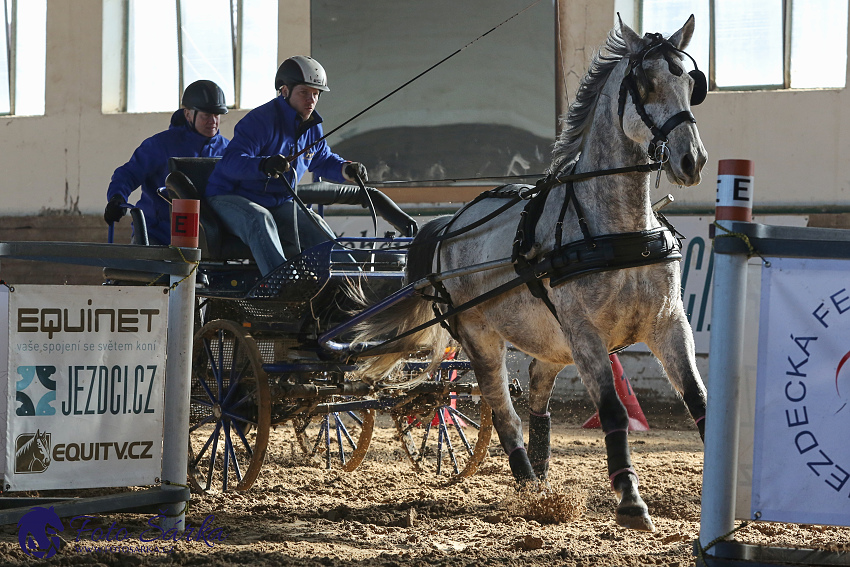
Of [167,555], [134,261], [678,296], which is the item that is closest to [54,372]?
[134,261]

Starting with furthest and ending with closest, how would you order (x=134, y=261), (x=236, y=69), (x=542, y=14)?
(x=236, y=69), (x=542, y=14), (x=134, y=261)

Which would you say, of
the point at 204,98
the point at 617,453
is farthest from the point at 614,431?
the point at 204,98

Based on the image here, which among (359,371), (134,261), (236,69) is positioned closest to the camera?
(134,261)

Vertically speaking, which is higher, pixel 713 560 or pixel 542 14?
pixel 542 14

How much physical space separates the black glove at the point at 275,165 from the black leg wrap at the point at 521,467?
72.1 inches

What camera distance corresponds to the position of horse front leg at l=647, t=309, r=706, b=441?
3.43 meters

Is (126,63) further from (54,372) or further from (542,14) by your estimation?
(54,372)

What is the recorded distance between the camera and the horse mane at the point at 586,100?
3787mm

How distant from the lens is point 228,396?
4.69 metres

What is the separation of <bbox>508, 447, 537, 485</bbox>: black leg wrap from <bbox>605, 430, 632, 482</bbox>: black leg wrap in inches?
37.1

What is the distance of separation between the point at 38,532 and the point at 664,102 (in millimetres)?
2684

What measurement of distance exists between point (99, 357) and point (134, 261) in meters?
0.40

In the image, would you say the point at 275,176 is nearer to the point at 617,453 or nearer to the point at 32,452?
the point at 32,452

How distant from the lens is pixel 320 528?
12.6ft
